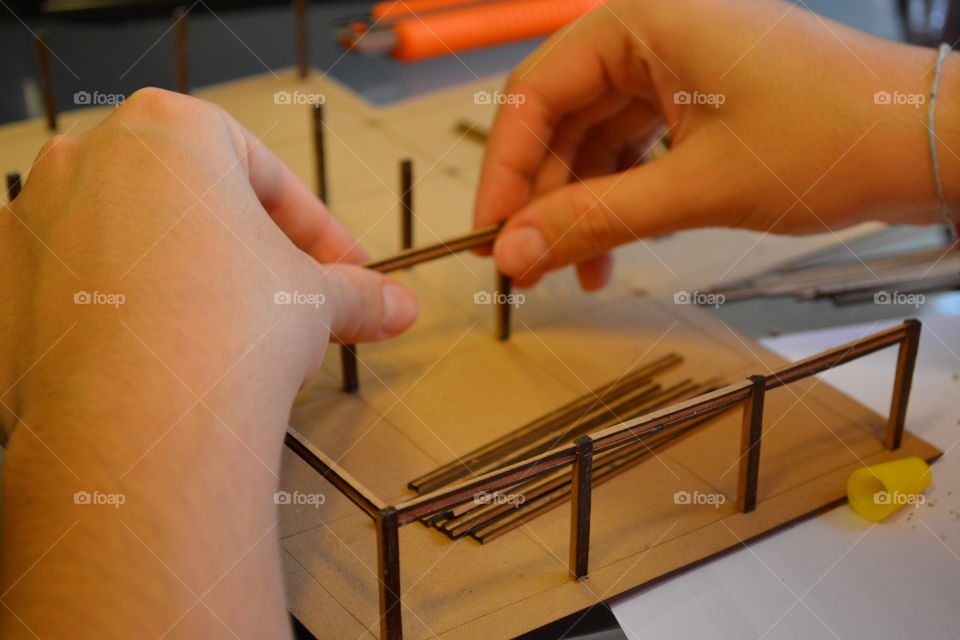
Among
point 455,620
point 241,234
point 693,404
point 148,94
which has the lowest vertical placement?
point 455,620

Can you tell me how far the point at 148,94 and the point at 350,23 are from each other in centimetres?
146

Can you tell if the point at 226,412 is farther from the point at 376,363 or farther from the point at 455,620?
the point at 376,363

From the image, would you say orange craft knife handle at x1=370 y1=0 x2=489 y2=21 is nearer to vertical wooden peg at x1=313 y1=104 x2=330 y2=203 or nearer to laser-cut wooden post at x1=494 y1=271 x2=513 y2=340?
vertical wooden peg at x1=313 y1=104 x2=330 y2=203

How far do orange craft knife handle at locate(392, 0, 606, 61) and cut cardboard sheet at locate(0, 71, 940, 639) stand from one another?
56cm

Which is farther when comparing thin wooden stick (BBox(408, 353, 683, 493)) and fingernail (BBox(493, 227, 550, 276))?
fingernail (BBox(493, 227, 550, 276))

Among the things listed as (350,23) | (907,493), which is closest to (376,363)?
(907,493)

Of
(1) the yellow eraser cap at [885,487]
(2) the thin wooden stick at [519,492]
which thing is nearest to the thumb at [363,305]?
(2) the thin wooden stick at [519,492]

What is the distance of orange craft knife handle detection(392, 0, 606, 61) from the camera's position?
2539 mm

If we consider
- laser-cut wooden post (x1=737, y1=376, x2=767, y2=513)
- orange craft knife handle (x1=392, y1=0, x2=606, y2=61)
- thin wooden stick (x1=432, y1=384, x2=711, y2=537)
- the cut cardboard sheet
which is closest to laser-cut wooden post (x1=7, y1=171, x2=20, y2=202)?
the cut cardboard sheet

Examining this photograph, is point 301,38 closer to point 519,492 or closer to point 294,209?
point 294,209

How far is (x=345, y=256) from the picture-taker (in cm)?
149

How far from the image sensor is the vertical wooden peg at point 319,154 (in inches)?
71.3

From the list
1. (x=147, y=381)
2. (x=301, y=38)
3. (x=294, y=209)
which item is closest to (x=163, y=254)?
(x=147, y=381)

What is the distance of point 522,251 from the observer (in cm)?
152
